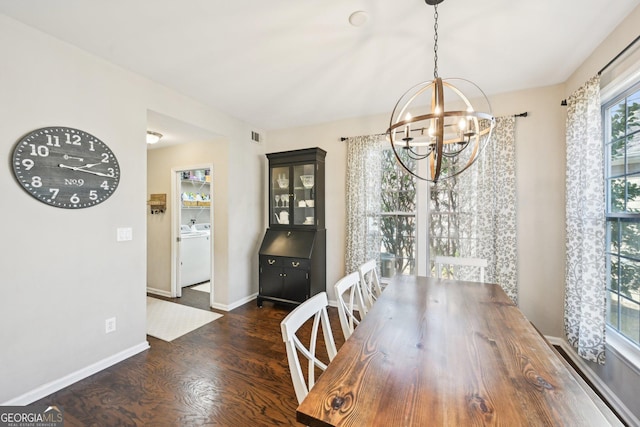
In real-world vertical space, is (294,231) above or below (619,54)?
below

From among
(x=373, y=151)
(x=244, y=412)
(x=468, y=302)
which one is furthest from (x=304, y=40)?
(x=244, y=412)

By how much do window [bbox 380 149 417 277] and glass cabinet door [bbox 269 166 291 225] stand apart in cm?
139

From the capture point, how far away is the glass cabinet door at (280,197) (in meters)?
3.92

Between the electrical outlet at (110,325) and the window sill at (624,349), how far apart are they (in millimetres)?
3966

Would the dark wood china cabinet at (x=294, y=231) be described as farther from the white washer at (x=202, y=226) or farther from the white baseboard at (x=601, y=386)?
the white baseboard at (x=601, y=386)

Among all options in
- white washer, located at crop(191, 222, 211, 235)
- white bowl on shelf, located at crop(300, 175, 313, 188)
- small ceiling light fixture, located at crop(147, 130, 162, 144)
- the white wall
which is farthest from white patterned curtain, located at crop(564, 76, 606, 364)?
white washer, located at crop(191, 222, 211, 235)

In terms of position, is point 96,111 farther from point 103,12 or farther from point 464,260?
point 464,260

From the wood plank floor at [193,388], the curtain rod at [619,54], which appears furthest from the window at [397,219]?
the curtain rod at [619,54]

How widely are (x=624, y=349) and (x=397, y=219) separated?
86.3 inches

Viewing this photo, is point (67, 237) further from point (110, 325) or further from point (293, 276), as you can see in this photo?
point (293, 276)

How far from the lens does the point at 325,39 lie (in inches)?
80.2

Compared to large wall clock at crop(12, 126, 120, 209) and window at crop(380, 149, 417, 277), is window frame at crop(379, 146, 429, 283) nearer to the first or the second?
window at crop(380, 149, 417, 277)

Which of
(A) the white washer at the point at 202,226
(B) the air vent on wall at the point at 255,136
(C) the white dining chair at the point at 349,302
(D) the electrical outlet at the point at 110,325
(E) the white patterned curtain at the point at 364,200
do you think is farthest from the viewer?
(A) the white washer at the point at 202,226

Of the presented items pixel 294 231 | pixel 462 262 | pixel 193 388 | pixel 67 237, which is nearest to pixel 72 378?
pixel 193 388
